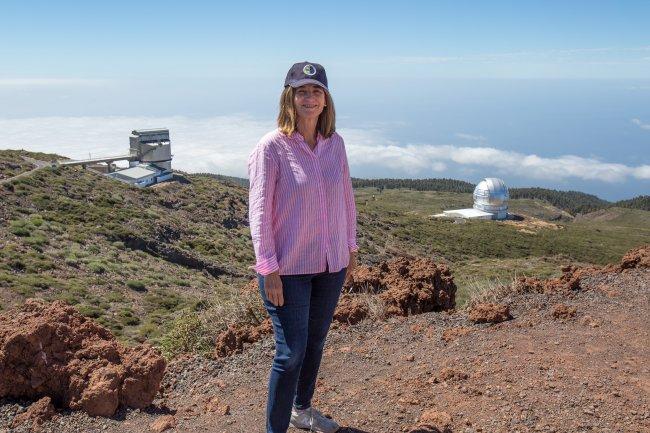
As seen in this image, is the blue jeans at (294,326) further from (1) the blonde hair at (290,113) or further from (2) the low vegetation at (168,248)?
(2) the low vegetation at (168,248)

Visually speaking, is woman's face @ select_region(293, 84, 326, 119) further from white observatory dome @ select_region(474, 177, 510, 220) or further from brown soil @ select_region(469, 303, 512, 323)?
white observatory dome @ select_region(474, 177, 510, 220)

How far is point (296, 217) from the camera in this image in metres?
2.67

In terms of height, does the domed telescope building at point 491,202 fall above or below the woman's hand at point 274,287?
below

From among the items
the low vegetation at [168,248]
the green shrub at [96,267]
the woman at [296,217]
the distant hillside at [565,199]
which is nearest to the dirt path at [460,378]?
the woman at [296,217]

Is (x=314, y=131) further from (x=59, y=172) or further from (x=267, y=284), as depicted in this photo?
(x=59, y=172)

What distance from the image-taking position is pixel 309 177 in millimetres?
2684

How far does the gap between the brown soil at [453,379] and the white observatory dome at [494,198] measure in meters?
46.1

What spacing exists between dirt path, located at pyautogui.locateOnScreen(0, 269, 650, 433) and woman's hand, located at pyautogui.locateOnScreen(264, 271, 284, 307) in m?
1.20

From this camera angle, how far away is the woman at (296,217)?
2611 mm

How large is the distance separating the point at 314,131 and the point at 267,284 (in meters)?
0.84

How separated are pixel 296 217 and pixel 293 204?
68 mm

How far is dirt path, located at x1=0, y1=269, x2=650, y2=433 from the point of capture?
3363 mm

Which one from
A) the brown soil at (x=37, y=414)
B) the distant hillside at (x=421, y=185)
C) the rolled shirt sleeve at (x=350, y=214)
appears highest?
the rolled shirt sleeve at (x=350, y=214)

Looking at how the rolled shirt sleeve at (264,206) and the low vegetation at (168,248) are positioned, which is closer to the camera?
the rolled shirt sleeve at (264,206)
